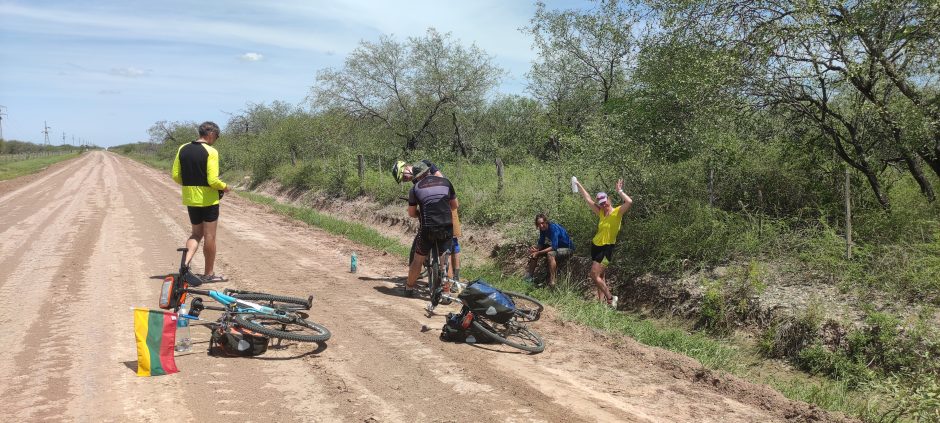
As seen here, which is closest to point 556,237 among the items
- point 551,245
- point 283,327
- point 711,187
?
point 551,245

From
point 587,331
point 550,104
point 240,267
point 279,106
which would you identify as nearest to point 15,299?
point 240,267

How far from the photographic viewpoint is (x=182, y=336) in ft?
16.9

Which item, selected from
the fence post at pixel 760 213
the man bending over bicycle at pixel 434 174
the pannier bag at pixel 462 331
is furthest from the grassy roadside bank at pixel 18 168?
the fence post at pixel 760 213

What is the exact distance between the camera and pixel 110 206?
17500 millimetres

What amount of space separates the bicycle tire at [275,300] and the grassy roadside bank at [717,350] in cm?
315

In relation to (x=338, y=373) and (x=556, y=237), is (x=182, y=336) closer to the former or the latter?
(x=338, y=373)

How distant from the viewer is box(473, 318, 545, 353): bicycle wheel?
18.3ft

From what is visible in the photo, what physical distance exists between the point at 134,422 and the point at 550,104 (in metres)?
21.8

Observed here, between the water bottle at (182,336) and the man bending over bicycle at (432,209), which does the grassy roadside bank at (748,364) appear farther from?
the water bottle at (182,336)

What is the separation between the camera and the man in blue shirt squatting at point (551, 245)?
30.9 feet

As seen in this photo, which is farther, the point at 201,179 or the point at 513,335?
the point at 201,179

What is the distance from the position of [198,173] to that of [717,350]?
6.69m

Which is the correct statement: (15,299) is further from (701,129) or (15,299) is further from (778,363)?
(701,129)

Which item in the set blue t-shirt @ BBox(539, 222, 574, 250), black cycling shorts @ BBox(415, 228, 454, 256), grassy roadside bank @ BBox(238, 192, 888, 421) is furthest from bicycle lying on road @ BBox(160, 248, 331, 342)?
blue t-shirt @ BBox(539, 222, 574, 250)
